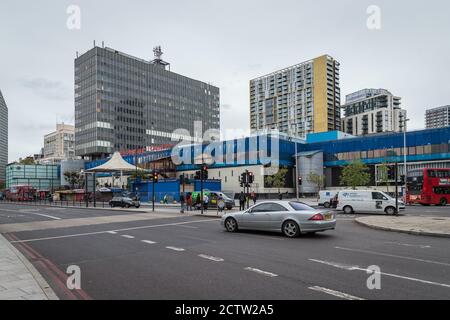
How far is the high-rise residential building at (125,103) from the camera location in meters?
122

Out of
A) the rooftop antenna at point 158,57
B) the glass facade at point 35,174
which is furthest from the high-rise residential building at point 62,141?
the rooftop antenna at point 158,57

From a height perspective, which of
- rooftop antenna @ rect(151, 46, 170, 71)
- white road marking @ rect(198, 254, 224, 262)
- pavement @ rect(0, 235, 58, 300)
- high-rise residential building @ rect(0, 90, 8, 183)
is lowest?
white road marking @ rect(198, 254, 224, 262)

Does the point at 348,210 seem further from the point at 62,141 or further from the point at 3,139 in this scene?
the point at 62,141

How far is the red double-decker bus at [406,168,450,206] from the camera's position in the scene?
35094mm

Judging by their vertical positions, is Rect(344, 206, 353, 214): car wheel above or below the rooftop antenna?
below

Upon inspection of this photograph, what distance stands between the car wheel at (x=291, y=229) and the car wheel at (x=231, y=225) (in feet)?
7.96

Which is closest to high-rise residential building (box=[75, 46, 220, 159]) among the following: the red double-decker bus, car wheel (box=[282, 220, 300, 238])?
the red double-decker bus

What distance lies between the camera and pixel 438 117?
5851 inches

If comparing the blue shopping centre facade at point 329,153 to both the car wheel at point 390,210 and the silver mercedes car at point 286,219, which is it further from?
the silver mercedes car at point 286,219

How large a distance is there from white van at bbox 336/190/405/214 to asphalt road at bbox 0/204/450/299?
37.6 ft

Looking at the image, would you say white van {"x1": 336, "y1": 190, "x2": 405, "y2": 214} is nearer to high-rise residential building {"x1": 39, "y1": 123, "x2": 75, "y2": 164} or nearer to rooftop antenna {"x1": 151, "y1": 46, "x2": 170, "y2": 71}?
rooftop antenna {"x1": 151, "y1": 46, "x2": 170, "y2": 71}

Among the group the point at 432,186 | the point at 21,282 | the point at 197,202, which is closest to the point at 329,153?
the point at 432,186

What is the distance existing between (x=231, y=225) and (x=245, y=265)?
6682 mm
